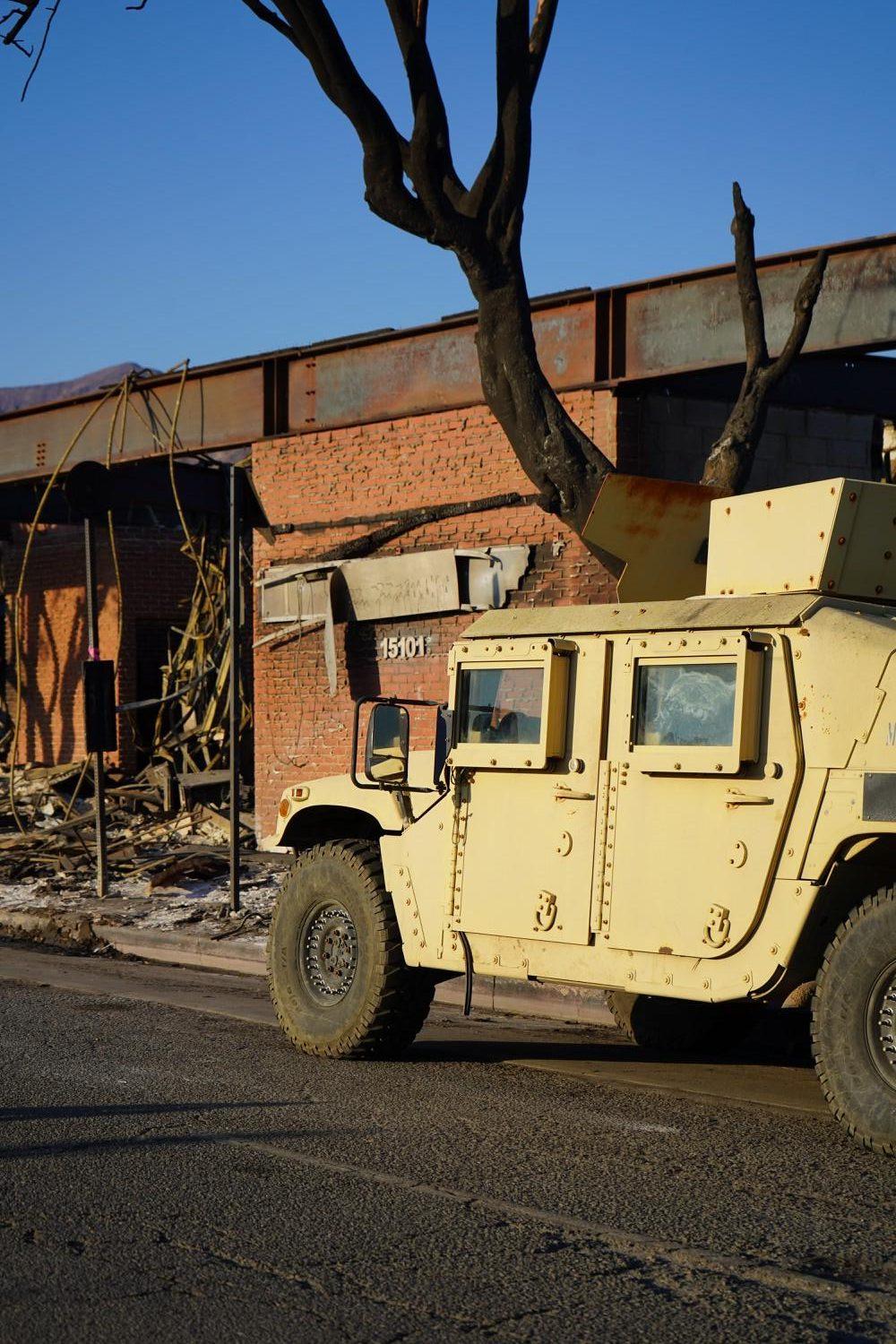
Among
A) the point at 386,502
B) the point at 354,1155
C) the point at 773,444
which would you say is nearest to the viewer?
the point at 354,1155

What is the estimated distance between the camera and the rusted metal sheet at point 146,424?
18656 millimetres

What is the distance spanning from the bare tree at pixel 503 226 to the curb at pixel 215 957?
3.26 m

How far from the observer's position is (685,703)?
7426 mm

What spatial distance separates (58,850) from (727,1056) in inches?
437

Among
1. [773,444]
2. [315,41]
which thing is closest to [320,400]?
[773,444]

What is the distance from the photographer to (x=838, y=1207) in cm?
580

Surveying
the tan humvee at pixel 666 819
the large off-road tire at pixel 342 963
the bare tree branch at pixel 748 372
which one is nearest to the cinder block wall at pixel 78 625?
the bare tree branch at pixel 748 372

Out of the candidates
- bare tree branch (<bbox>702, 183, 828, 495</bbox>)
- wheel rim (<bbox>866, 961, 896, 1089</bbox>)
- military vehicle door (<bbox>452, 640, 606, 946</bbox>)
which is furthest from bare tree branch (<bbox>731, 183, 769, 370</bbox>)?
wheel rim (<bbox>866, 961, 896, 1089</bbox>)

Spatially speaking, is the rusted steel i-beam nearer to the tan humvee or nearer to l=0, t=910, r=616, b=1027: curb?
l=0, t=910, r=616, b=1027: curb

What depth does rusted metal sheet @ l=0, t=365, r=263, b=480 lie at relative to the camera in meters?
18.7

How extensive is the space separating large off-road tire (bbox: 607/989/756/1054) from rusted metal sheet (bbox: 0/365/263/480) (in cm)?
1066

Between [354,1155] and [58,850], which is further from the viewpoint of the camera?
[58,850]

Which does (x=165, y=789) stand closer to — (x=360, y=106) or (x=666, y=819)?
(x=360, y=106)

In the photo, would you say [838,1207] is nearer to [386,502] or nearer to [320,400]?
[386,502]
